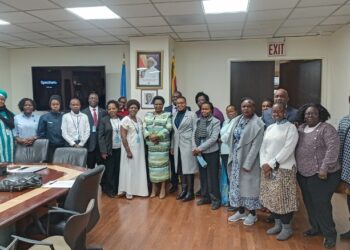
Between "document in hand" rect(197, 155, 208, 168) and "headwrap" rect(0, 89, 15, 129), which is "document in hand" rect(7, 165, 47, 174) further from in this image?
"document in hand" rect(197, 155, 208, 168)

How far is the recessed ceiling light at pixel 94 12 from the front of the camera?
409cm

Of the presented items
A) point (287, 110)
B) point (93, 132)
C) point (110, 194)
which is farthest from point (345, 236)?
point (93, 132)

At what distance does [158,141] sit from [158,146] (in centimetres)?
7

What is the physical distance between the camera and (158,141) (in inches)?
179

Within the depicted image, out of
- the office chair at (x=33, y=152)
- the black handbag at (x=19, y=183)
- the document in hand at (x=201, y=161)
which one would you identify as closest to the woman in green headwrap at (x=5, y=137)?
the office chair at (x=33, y=152)

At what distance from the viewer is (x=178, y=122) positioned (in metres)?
4.60

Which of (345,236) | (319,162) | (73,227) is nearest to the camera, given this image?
(73,227)

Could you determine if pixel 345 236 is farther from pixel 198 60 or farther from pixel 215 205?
pixel 198 60

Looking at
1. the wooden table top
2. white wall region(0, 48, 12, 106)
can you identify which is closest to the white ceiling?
white wall region(0, 48, 12, 106)

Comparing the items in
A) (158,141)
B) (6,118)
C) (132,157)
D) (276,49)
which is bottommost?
(132,157)

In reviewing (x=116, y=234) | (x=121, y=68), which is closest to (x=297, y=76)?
(x=121, y=68)

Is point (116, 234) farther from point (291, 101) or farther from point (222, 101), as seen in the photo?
point (291, 101)

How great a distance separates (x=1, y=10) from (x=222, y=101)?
13.3 ft

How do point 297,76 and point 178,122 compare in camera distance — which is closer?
point 178,122
